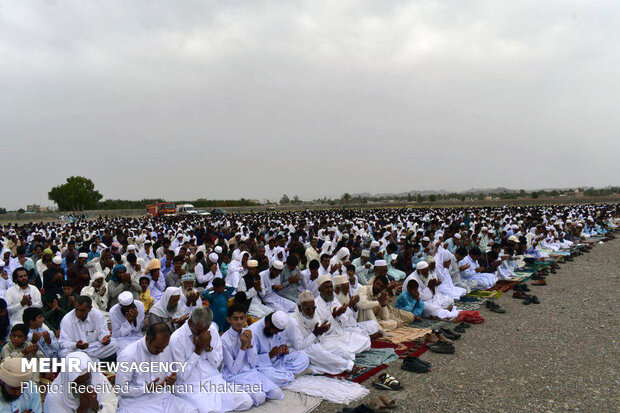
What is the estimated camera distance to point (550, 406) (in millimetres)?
3518

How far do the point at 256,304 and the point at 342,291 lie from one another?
5.36 feet

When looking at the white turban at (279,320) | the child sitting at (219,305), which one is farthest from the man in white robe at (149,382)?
the child sitting at (219,305)

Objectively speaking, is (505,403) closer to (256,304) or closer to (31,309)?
(256,304)

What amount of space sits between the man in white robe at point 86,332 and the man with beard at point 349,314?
2.64m

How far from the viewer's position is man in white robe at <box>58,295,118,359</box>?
4.27 meters

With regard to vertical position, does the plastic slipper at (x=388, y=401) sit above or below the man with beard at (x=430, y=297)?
below

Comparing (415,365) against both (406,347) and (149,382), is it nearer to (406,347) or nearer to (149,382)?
(406,347)

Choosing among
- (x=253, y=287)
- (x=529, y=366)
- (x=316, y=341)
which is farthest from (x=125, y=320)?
(x=529, y=366)

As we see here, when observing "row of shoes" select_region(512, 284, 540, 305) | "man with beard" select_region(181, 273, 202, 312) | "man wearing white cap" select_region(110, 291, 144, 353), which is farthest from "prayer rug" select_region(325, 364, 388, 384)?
"row of shoes" select_region(512, 284, 540, 305)

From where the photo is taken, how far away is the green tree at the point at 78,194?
192ft

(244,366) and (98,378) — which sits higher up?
(98,378)

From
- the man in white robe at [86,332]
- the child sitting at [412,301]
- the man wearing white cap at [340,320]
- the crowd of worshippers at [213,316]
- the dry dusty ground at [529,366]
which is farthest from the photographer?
the child sitting at [412,301]

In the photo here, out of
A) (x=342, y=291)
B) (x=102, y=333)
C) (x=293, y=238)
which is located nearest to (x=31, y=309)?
(x=102, y=333)

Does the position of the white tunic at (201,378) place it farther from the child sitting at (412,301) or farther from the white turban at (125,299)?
the child sitting at (412,301)
